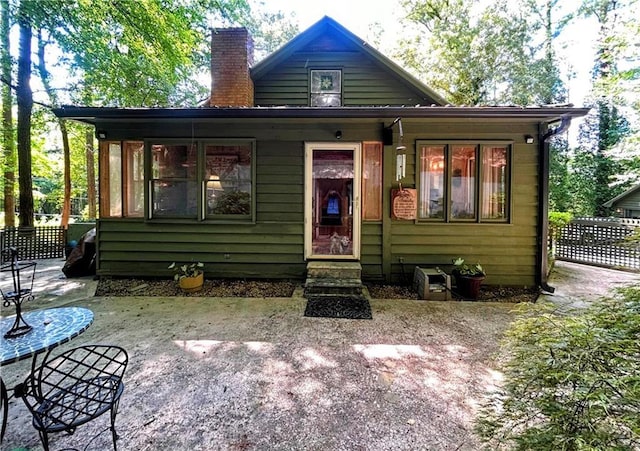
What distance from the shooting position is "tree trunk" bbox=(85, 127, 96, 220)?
43.6 feet

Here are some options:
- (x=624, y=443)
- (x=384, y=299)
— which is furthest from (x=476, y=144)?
(x=624, y=443)

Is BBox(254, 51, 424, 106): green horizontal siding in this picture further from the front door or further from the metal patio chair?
the metal patio chair

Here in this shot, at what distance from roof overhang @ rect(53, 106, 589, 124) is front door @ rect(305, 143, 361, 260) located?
842 millimetres

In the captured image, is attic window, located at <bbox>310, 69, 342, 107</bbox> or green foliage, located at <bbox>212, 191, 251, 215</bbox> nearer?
green foliage, located at <bbox>212, 191, 251, 215</bbox>

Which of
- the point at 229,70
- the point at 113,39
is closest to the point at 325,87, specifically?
the point at 229,70

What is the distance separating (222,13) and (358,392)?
10.8 meters

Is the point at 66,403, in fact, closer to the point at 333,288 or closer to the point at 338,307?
the point at 338,307

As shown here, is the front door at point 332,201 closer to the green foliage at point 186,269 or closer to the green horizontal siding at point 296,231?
the green horizontal siding at point 296,231

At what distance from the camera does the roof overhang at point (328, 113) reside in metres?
4.32

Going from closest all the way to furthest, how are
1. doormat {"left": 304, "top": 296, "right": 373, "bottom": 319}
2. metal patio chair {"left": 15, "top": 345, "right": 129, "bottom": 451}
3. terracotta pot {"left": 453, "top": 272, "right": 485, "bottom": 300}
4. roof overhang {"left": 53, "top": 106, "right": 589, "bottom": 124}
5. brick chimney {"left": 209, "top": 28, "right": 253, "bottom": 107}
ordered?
metal patio chair {"left": 15, "top": 345, "right": 129, "bottom": 451}
doormat {"left": 304, "top": 296, "right": 373, "bottom": 319}
roof overhang {"left": 53, "top": 106, "right": 589, "bottom": 124}
terracotta pot {"left": 453, "top": 272, "right": 485, "bottom": 300}
brick chimney {"left": 209, "top": 28, "right": 253, "bottom": 107}

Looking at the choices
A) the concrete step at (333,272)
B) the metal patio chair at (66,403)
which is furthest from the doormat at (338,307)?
the metal patio chair at (66,403)

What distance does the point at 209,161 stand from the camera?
17.5 feet

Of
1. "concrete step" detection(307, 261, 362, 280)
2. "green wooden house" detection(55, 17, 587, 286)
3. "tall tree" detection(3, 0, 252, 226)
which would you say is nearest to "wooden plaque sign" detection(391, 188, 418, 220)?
"green wooden house" detection(55, 17, 587, 286)

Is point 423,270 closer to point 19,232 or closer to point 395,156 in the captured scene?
point 395,156
